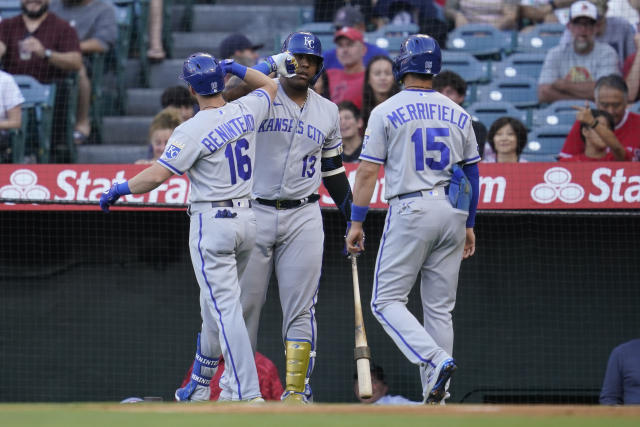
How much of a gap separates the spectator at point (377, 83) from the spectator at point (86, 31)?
2394 mm

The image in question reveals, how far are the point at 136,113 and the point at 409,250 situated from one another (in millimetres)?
4488

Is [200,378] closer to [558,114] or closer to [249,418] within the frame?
[249,418]

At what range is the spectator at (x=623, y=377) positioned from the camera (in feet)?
19.0

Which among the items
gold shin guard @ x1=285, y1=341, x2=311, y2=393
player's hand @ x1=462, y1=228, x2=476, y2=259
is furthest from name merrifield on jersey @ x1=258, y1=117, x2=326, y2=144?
gold shin guard @ x1=285, y1=341, x2=311, y2=393

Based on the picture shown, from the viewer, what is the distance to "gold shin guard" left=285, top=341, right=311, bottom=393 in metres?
4.96

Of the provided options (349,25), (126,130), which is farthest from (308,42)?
(126,130)

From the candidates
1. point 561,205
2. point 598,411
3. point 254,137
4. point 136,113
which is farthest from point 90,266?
point 598,411

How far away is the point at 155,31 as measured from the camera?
9023mm

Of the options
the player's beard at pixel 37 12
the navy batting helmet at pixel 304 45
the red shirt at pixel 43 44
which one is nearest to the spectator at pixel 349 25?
the red shirt at pixel 43 44

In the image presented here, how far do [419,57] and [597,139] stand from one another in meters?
2.24

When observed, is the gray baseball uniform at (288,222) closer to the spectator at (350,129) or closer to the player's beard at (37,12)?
the spectator at (350,129)

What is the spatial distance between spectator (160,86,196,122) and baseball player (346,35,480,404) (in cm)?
269

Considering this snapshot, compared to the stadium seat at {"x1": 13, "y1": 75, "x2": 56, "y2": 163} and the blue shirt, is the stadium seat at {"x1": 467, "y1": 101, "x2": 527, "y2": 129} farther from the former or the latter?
the stadium seat at {"x1": 13, "y1": 75, "x2": 56, "y2": 163}

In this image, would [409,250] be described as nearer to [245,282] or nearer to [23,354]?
[245,282]
